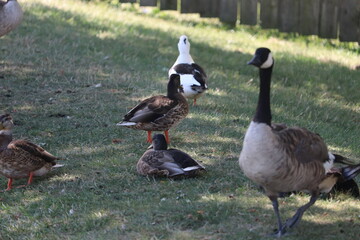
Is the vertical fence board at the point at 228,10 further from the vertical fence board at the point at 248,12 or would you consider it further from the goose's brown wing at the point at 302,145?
the goose's brown wing at the point at 302,145

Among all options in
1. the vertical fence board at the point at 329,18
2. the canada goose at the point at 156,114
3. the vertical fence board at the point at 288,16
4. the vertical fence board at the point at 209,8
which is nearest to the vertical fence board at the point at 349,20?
the vertical fence board at the point at 329,18

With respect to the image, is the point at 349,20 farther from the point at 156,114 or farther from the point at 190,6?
the point at 156,114

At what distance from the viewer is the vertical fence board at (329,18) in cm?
1554

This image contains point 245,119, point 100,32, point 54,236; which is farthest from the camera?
point 100,32

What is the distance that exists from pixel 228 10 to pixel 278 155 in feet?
37.0

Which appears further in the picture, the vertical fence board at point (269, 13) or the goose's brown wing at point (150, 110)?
the vertical fence board at point (269, 13)

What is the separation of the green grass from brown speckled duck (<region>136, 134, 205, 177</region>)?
0.11 metres

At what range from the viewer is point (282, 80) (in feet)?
42.5

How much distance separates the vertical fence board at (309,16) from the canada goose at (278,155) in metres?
10.2

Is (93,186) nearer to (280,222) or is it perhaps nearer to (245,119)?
(280,222)

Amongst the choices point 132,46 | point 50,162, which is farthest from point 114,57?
point 50,162

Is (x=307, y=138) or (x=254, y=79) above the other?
(x=307, y=138)

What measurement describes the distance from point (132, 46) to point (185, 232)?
316 inches

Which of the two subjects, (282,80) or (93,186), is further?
(282,80)
